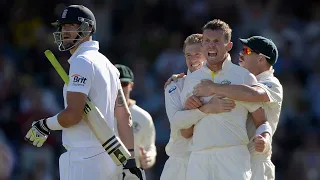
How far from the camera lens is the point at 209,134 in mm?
6531

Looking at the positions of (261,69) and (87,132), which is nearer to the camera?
(87,132)

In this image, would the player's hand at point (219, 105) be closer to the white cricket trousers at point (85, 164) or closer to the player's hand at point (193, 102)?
the player's hand at point (193, 102)

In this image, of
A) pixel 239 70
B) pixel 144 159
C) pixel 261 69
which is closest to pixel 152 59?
pixel 144 159

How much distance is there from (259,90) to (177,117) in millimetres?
673

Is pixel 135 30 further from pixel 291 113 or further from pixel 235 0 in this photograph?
pixel 291 113

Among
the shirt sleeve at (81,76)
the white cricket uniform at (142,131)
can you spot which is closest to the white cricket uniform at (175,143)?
the shirt sleeve at (81,76)

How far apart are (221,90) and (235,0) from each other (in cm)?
819

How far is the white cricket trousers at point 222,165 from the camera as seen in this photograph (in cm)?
647

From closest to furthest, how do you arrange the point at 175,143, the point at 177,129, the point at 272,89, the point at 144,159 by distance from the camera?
1. the point at 272,89
2. the point at 177,129
3. the point at 175,143
4. the point at 144,159

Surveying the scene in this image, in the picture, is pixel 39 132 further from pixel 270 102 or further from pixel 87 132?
pixel 270 102

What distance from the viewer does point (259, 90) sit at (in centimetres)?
660

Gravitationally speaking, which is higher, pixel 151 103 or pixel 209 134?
pixel 209 134

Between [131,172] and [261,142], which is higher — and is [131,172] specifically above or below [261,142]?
below

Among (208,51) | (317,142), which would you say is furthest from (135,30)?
(208,51)
